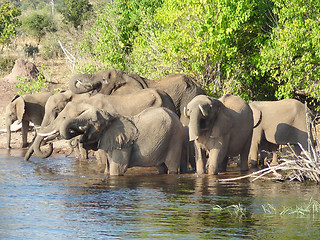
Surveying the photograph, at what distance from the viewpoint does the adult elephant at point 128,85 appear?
17.5 meters

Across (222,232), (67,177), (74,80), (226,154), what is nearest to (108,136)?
(67,177)

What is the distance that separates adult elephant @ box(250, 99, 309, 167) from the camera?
16.4 m

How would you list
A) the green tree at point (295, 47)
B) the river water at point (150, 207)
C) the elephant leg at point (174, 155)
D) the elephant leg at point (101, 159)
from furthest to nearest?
the green tree at point (295, 47) → the elephant leg at point (101, 159) → the elephant leg at point (174, 155) → the river water at point (150, 207)

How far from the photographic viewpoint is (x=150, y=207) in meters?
11.1

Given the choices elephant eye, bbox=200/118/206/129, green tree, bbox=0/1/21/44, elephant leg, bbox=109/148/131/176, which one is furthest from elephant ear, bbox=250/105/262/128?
green tree, bbox=0/1/21/44

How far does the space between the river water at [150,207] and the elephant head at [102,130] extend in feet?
2.18

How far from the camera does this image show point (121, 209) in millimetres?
11016

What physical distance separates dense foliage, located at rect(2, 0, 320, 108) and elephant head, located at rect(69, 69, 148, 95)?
4.76 feet

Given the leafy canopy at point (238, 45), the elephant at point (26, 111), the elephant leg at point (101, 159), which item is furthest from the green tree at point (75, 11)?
the elephant leg at point (101, 159)

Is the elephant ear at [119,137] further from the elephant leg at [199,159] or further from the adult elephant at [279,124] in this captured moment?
the adult elephant at [279,124]

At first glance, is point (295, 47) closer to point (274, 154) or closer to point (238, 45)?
point (238, 45)

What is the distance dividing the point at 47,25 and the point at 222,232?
3513 centimetres

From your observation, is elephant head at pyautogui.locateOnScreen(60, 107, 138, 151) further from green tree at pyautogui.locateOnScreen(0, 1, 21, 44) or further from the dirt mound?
green tree at pyautogui.locateOnScreen(0, 1, 21, 44)

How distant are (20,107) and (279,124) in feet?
27.4
